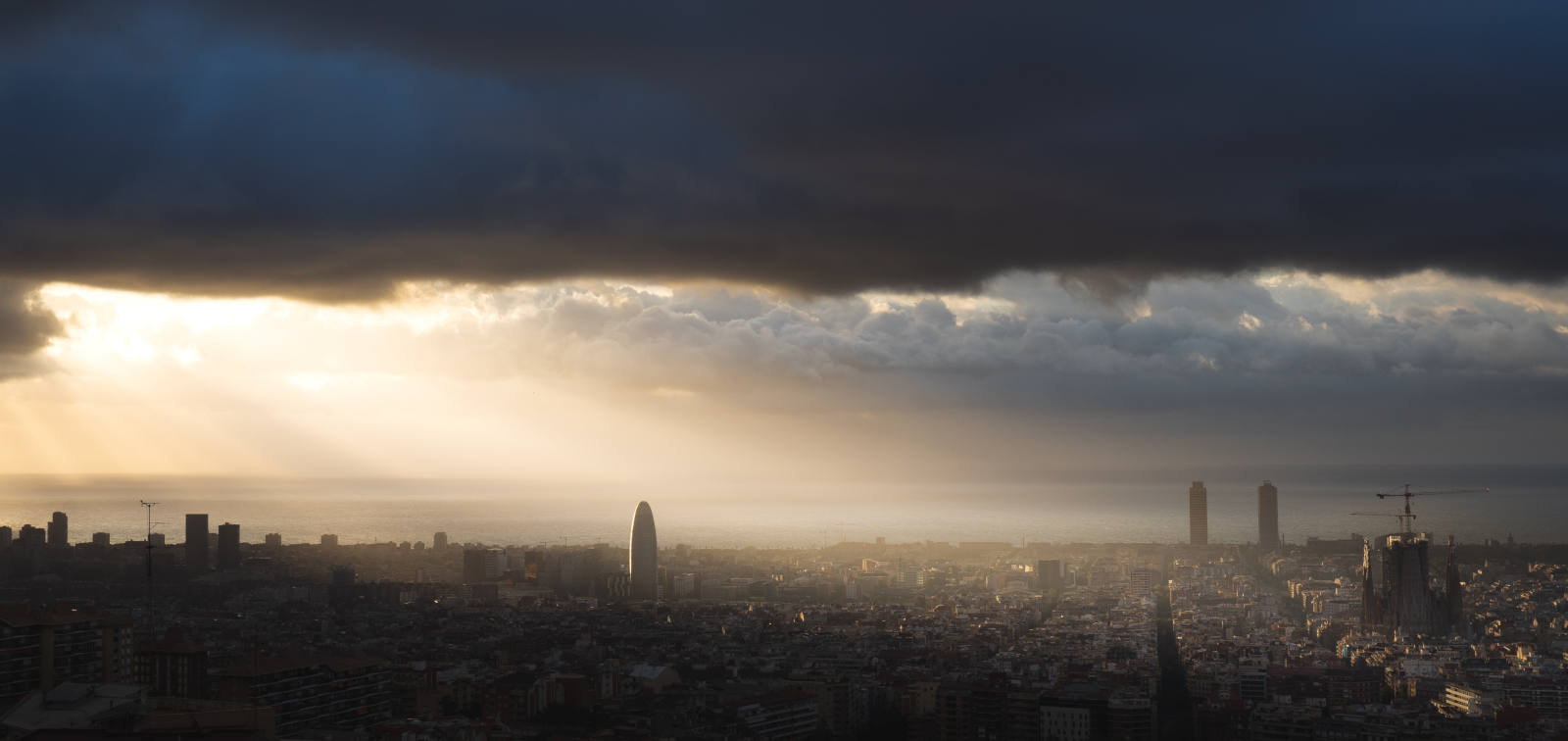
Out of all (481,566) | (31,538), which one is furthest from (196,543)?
(481,566)

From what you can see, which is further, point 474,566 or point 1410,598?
point 474,566

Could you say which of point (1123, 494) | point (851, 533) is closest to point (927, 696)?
point (851, 533)

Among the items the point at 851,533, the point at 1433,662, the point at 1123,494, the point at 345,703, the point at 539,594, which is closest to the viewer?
the point at 345,703

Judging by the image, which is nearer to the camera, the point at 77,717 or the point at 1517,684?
the point at 77,717

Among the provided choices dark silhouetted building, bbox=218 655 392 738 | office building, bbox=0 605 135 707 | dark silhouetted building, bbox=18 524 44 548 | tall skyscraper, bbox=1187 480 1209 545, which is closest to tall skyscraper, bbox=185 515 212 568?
dark silhouetted building, bbox=18 524 44 548

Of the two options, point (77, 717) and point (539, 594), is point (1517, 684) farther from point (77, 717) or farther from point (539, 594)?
point (539, 594)

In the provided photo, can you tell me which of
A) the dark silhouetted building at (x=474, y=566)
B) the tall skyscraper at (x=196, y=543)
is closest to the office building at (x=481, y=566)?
the dark silhouetted building at (x=474, y=566)

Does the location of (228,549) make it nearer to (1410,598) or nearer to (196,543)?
(196,543)
